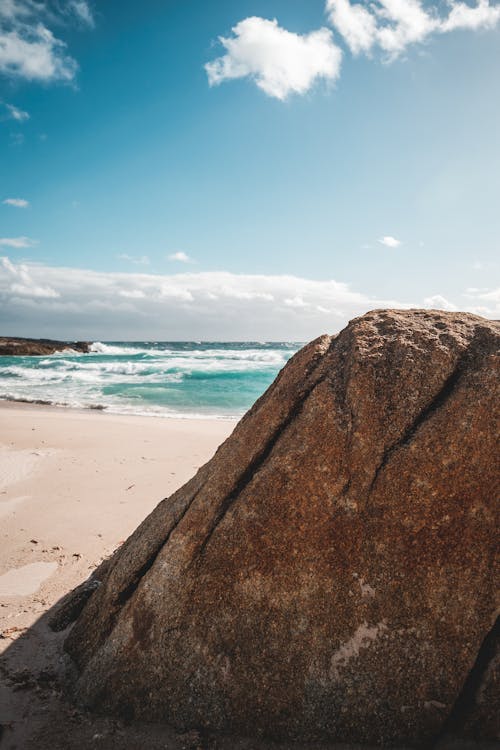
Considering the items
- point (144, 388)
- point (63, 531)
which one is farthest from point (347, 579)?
point (144, 388)

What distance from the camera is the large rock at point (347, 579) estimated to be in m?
2.42

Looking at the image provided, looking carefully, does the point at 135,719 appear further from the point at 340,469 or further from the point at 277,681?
the point at 340,469

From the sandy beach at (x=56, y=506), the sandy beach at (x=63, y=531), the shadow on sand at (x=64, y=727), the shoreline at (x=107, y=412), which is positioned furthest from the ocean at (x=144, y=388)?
the shadow on sand at (x=64, y=727)

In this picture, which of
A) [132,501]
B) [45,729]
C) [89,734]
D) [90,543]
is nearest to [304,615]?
[89,734]

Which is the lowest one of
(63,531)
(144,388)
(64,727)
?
(63,531)

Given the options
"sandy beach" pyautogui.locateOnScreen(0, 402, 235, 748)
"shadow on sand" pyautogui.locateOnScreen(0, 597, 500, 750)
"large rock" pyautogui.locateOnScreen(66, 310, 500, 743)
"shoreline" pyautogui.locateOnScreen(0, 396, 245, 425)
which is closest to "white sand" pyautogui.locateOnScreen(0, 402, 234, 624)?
"sandy beach" pyautogui.locateOnScreen(0, 402, 235, 748)

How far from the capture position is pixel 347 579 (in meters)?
2.53

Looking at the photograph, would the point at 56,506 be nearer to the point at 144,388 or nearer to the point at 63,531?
the point at 63,531

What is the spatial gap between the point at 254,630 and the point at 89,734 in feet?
3.65

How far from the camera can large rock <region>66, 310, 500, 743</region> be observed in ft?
7.93

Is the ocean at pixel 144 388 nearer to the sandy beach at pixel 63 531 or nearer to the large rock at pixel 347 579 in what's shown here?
the sandy beach at pixel 63 531

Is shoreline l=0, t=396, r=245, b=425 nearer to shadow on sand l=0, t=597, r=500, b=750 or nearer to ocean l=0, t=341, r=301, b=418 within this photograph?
ocean l=0, t=341, r=301, b=418

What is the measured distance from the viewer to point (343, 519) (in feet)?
8.46

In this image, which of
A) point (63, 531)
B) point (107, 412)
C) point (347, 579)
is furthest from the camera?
point (107, 412)
